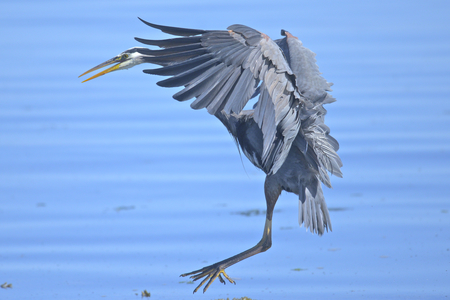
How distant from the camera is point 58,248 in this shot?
614cm

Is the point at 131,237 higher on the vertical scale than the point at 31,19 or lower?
lower

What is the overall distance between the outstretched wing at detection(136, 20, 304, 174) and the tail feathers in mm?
879

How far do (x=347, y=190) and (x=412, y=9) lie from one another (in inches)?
287

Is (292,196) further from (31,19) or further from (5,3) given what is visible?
(5,3)

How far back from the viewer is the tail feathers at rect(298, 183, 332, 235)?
17.5ft

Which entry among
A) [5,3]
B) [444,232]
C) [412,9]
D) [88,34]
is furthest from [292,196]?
[5,3]

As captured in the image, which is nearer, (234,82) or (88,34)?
(234,82)

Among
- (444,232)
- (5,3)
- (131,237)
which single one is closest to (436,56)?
(444,232)

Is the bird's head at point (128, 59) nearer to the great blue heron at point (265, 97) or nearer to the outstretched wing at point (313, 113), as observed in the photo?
the great blue heron at point (265, 97)

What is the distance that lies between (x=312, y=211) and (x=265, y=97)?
1.21 metres

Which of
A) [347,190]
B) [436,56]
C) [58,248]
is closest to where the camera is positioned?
[58,248]

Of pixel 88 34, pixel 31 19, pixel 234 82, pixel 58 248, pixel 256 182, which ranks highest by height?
pixel 31 19

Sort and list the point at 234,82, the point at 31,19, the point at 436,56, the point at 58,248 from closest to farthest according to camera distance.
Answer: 1. the point at 234,82
2. the point at 58,248
3. the point at 436,56
4. the point at 31,19

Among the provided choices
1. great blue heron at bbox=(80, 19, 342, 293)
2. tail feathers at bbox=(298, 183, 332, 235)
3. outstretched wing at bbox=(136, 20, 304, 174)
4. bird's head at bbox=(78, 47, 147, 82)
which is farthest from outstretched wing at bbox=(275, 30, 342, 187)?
bird's head at bbox=(78, 47, 147, 82)
